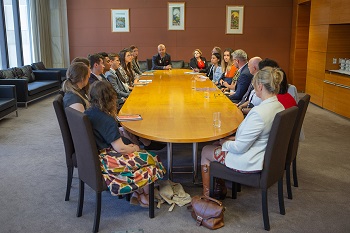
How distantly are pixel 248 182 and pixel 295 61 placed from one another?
328 inches

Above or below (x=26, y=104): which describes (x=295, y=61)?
above

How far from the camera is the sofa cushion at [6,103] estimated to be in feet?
21.9

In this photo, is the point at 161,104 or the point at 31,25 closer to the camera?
Result: the point at 161,104

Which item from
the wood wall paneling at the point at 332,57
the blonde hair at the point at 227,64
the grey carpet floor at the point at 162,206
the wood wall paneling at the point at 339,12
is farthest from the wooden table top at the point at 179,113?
the wood wall paneling at the point at 332,57

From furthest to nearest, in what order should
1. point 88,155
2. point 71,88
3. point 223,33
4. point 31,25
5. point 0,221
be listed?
point 223,33
point 31,25
point 71,88
point 0,221
point 88,155

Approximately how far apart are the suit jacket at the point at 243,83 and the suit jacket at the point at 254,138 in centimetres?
236

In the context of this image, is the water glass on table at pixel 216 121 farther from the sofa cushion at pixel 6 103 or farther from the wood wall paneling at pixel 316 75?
the wood wall paneling at pixel 316 75

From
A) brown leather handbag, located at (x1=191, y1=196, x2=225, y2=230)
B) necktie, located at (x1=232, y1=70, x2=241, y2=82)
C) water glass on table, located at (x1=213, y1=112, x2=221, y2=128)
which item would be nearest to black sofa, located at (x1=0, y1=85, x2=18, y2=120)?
necktie, located at (x1=232, y1=70, x2=241, y2=82)

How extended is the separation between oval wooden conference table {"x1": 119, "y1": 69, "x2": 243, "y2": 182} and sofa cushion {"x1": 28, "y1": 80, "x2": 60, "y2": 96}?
3561mm

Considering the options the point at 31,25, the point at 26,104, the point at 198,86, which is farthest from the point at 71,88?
the point at 31,25

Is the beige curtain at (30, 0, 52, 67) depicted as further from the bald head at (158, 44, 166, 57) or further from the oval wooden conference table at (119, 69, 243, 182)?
the oval wooden conference table at (119, 69, 243, 182)

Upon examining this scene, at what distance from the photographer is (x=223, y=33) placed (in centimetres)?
1127

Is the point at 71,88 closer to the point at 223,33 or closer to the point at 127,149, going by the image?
the point at 127,149

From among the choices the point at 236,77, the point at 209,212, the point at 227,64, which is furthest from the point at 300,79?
the point at 209,212
